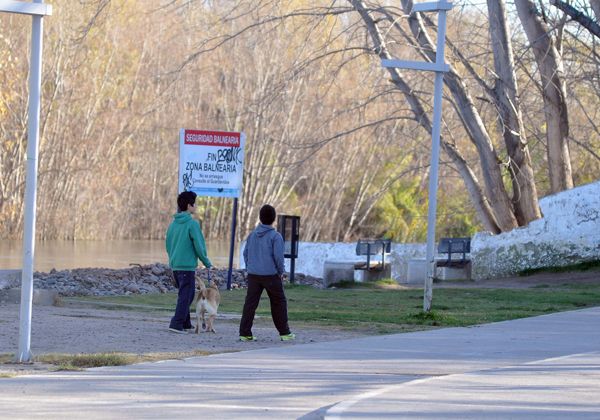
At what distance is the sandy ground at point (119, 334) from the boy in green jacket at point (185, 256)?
0.93 ft

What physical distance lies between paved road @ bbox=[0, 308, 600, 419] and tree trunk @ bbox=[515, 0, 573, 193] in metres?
17.5

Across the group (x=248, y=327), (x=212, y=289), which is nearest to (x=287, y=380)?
(x=248, y=327)

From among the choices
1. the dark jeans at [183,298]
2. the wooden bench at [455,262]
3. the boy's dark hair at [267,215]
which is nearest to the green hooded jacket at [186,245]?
the dark jeans at [183,298]

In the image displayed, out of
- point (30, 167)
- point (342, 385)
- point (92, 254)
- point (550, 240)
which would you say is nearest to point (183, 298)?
point (30, 167)

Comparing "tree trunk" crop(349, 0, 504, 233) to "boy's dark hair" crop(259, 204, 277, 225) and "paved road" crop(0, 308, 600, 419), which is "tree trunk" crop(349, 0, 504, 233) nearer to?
"boy's dark hair" crop(259, 204, 277, 225)

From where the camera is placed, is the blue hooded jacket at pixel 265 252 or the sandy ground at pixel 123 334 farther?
the blue hooded jacket at pixel 265 252

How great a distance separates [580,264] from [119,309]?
49.0 ft

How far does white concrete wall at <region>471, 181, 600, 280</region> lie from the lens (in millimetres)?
30141

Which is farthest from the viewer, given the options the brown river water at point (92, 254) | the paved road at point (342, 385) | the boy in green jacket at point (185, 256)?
the brown river water at point (92, 254)

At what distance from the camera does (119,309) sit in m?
19.0

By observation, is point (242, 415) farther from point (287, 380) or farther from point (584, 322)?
point (584, 322)

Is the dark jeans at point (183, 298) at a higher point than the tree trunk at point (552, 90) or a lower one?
lower

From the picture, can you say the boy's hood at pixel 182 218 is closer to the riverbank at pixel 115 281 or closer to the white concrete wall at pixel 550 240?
the riverbank at pixel 115 281

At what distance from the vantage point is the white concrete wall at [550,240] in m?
30.1
